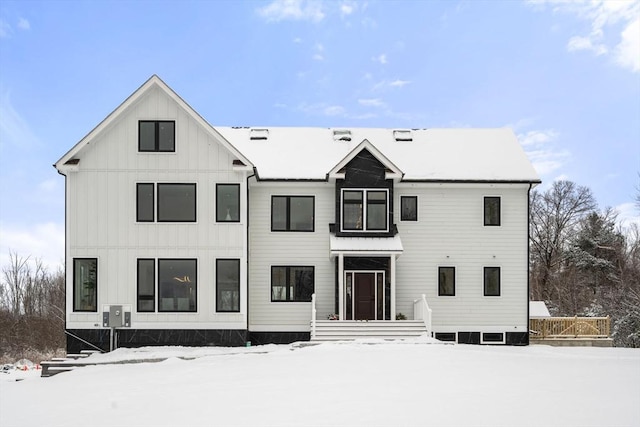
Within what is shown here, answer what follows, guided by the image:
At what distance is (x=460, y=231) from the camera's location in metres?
22.9

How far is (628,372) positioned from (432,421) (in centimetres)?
780

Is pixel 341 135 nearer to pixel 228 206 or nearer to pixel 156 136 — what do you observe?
pixel 228 206

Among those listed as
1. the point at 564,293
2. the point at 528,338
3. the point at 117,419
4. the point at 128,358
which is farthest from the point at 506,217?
the point at 564,293

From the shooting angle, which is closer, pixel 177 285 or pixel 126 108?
pixel 177 285

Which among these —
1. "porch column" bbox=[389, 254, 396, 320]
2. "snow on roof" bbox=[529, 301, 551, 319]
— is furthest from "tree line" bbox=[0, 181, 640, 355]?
"porch column" bbox=[389, 254, 396, 320]

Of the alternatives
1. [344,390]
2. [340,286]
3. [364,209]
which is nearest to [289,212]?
[364,209]

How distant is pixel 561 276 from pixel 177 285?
35008 mm

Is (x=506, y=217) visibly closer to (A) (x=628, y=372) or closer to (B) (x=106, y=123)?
(A) (x=628, y=372)

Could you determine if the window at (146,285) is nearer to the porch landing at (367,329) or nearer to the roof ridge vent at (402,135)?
the porch landing at (367,329)

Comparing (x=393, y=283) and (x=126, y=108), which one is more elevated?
(x=126, y=108)

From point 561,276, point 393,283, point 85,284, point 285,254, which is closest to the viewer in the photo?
point 85,284

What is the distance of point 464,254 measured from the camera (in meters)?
22.8

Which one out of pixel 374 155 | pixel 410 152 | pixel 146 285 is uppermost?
pixel 410 152

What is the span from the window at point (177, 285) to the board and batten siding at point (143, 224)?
214 mm
